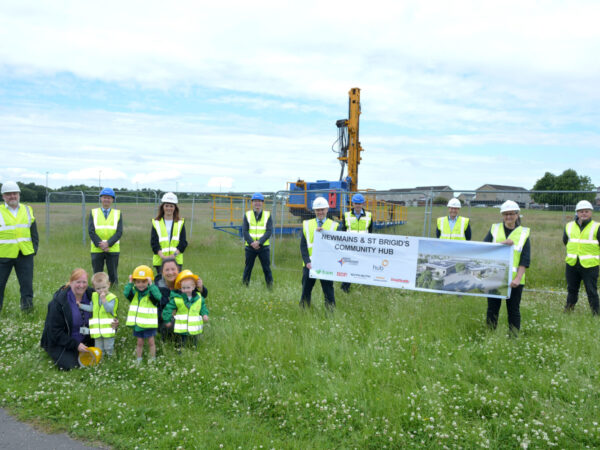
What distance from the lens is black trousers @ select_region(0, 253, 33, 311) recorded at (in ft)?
23.3

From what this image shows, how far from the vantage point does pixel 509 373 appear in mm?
4863

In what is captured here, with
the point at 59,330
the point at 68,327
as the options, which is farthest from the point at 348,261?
the point at 59,330

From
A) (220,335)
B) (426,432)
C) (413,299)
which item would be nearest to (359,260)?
(413,299)

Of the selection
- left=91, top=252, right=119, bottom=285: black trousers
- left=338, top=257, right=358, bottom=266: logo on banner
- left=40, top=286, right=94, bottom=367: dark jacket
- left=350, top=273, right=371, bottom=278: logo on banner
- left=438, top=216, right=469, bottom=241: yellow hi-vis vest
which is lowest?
left=40, top=286, right=94, bottom=367: dark jacket

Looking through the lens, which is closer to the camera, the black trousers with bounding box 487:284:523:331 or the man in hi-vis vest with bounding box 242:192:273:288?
the black trousers with bounding box 487:284:523:331

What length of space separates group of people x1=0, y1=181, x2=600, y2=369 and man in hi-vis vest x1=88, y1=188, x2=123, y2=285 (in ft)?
0.06

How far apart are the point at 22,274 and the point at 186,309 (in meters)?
3.61


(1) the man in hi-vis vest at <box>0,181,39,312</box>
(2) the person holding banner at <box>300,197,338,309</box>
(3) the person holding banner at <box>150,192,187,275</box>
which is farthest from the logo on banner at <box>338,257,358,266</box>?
A: (1) the man in hi-vis vest at <box>0,181,39,312</box>

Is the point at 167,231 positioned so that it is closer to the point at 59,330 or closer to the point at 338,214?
the point at 59,330

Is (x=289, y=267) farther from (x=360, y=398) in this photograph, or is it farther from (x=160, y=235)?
(x=360, y=398)

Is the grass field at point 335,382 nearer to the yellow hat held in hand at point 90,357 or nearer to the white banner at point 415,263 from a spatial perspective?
the yellow hat held in hand at point 90,357

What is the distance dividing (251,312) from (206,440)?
3.39 metres

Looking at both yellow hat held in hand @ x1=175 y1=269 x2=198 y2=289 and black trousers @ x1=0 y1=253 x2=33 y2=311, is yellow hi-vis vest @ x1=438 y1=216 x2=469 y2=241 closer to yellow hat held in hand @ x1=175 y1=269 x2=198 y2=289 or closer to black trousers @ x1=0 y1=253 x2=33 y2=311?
yellow hat held in hand @ x1=175 y1=269 x2=198 y2=289

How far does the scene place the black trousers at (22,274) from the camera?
711 cm
